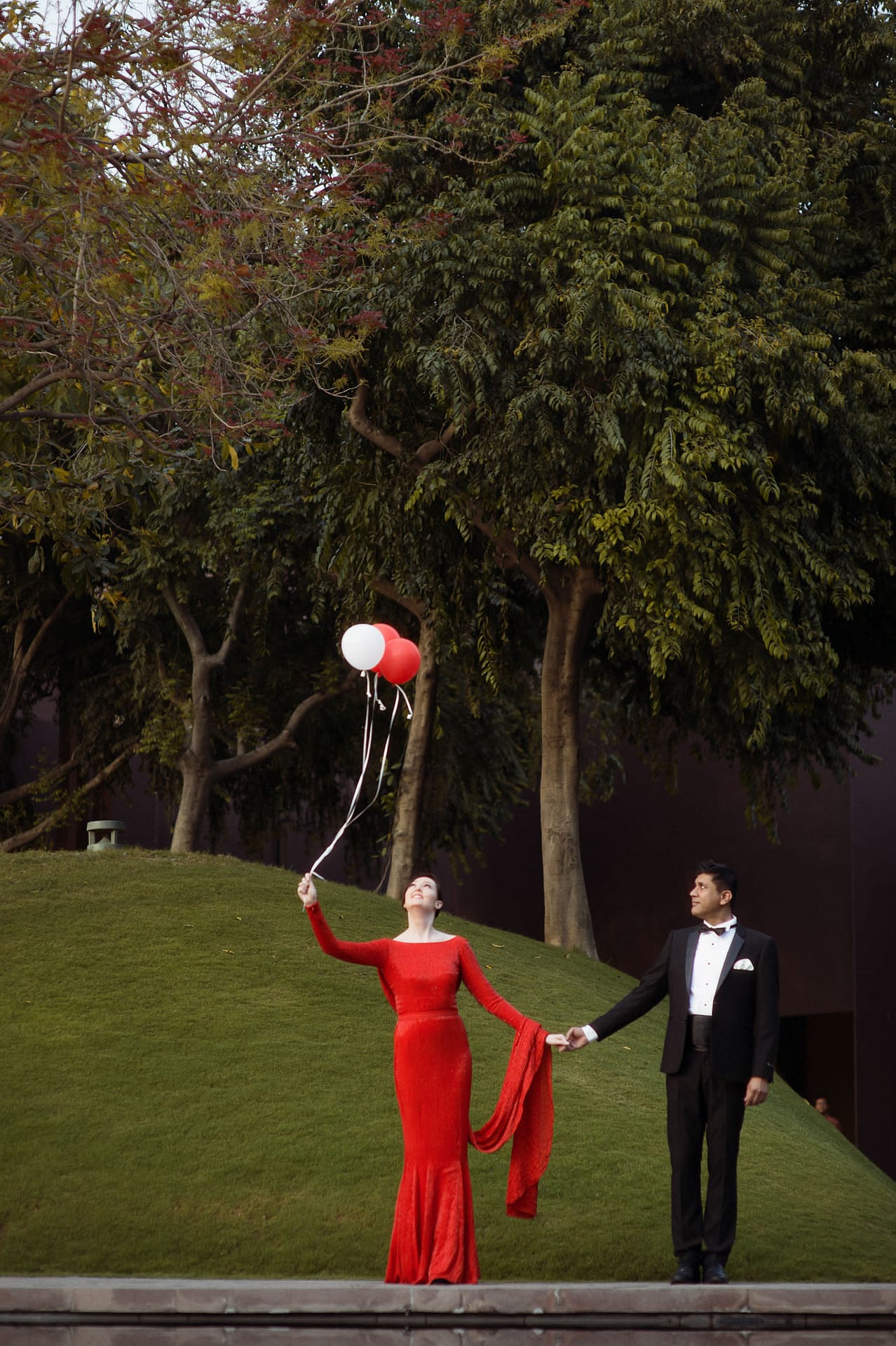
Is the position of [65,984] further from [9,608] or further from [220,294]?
[9,608]

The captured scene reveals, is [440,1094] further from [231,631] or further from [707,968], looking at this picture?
[231,631]

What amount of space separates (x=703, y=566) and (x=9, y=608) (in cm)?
1227

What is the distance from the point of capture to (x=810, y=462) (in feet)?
45.0

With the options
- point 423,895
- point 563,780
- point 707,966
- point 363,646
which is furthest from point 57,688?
point 707,966

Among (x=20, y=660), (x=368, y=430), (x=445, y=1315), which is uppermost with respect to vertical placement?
(x=368, y=430)

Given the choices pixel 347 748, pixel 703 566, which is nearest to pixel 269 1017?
pixel 703 566

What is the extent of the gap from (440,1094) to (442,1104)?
4 centimetres

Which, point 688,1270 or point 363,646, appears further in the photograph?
point 363,646

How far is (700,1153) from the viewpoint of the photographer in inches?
268

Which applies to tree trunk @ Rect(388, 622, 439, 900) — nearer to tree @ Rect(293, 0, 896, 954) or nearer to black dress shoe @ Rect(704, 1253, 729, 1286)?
tree @ Rect(293, 0, 896, 954)

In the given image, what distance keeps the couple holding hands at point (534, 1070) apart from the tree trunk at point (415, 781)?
871 centimetres

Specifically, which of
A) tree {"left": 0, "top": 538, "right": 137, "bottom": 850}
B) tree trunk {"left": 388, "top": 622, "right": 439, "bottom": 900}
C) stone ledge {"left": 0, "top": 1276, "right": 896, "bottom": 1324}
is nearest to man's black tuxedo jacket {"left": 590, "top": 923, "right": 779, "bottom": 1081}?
stone ledge {"left": 0, "top": 1276, "right": 896, "bottom": 1324}

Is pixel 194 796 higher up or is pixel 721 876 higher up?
pixel 194 796

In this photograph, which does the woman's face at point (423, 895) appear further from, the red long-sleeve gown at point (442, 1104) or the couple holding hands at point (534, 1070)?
the red long-sleeve gown at point (442, 1104)
